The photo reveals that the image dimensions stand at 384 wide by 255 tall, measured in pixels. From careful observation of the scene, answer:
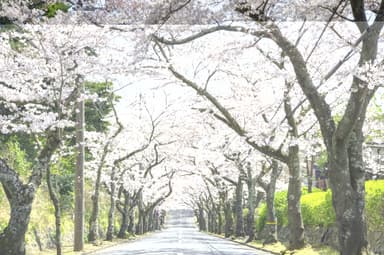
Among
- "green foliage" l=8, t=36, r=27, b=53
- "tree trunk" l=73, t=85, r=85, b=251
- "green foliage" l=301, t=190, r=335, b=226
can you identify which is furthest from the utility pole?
"green foliage" l=301, t=190, r=335, b=226

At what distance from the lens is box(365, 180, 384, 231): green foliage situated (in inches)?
580

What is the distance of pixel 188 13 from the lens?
12430 millimetres

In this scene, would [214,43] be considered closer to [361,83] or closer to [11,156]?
[361,83]

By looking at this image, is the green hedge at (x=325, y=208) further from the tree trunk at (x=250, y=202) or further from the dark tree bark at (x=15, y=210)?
the dark tree bark at (x=15, y=210)

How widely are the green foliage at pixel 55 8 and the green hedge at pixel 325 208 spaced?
9.49 meters

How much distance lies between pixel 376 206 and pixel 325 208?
453 cm

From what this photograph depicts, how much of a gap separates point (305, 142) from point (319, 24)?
620 centimetres

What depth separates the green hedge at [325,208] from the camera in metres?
14.9

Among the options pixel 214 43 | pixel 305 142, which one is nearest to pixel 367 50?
pixel 214 43

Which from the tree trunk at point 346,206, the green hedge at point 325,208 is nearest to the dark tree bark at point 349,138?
the tree trunk at point 346,206

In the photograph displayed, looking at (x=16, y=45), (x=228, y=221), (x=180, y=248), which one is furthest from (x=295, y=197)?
(x=228, y=221)

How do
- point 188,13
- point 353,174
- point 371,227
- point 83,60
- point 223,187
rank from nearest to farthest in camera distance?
point 353,174
point 188,13
point 371,227
point 83,60
point 223,187

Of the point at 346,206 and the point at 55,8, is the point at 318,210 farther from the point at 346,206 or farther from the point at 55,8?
the point at 55,8

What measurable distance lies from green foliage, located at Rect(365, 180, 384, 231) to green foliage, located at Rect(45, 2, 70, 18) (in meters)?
9.49
